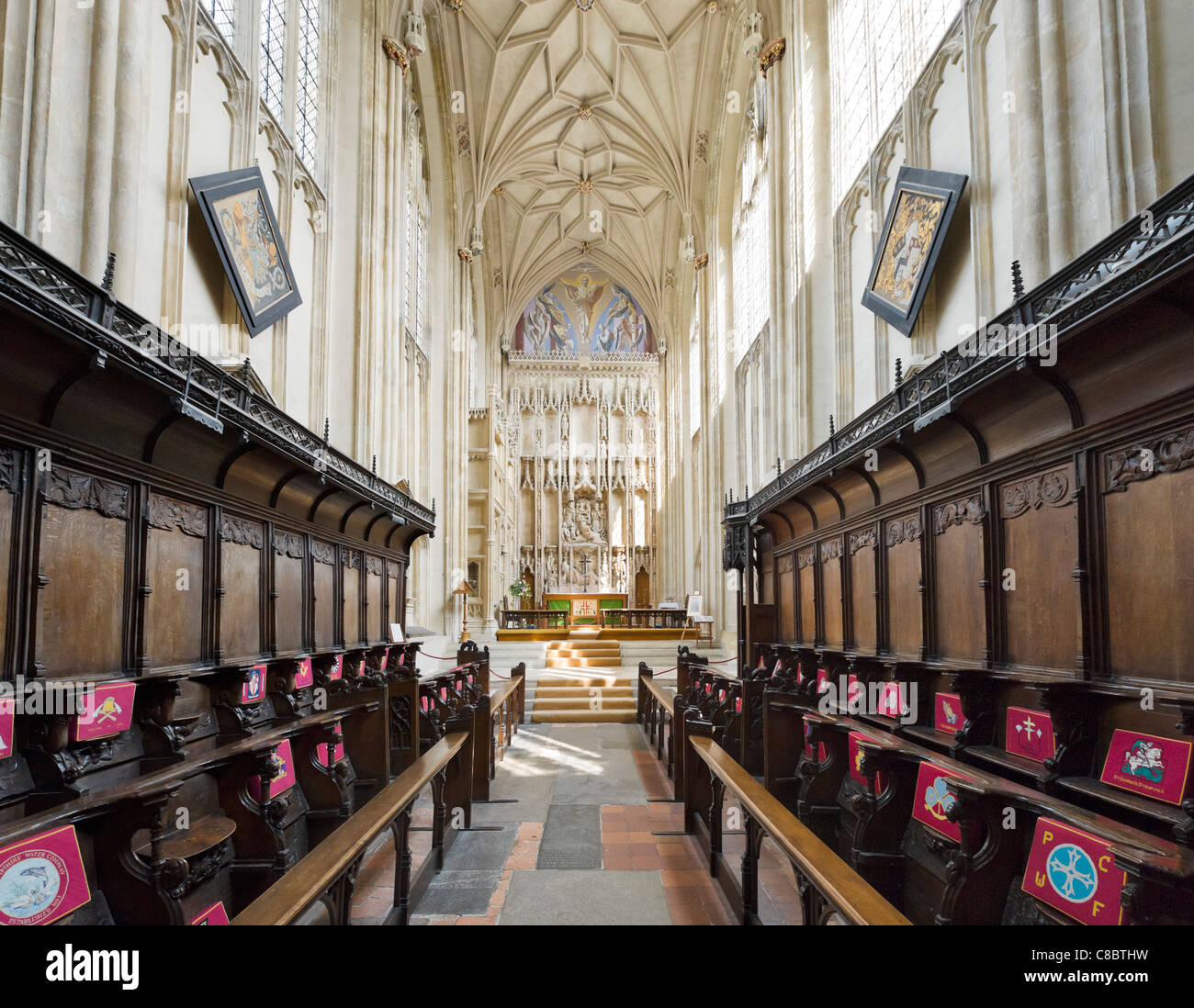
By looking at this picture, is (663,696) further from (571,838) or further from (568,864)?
(568,864)

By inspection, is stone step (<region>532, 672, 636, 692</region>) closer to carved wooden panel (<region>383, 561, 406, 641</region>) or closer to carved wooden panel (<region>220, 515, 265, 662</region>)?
carved wooden panel (<region>383, 561, 406, 641</region>)

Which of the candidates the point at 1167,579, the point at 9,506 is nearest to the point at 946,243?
the point at 1167,579

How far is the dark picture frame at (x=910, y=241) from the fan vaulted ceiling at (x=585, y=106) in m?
11.4

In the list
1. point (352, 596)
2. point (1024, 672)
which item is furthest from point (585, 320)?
point (1024, 672)

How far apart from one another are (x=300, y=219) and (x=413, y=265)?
5.94 m

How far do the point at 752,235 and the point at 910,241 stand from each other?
9459 millimetres

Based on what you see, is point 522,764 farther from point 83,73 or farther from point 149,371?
point 83,73

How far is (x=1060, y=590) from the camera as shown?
4.15 m

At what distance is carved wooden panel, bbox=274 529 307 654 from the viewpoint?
21.6ft

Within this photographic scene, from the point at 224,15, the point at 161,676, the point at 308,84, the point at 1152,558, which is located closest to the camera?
the point at 1152,558

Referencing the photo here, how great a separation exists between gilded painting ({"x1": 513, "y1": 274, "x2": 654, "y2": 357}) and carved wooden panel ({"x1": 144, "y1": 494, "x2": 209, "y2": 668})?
26.1 meters

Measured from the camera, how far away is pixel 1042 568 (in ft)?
14.2

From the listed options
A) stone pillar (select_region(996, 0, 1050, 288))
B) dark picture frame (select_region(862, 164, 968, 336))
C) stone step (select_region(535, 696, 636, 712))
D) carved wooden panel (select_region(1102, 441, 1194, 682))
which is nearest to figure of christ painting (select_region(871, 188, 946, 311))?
dark picture frame (select_region(862, 164, 968, 336))

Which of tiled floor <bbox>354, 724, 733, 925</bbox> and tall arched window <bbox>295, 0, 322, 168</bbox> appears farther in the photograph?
tall arched window <bbox>295, 0, 322, 168</bbox>
